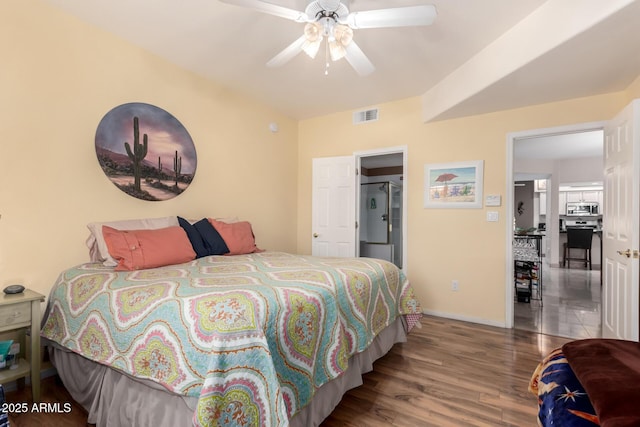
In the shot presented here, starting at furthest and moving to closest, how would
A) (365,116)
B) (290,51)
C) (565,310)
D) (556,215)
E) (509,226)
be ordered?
→ (556,215) < (365,116) < (565,310) < (509,226) < (290,51)

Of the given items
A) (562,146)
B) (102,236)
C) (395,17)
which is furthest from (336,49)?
(562,146)

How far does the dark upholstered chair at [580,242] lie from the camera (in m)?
6.84

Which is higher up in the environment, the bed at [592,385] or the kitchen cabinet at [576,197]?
the kitchen cabinet at [576,197]

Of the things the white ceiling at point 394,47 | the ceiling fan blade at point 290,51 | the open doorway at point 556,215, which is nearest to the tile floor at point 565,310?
the open doorway at point 556,215

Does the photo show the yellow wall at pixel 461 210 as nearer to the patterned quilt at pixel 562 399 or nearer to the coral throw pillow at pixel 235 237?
the coral throw pillow at pixel 235 237

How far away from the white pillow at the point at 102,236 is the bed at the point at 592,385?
2580 mm

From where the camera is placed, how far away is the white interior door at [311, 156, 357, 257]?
4254 millimetres

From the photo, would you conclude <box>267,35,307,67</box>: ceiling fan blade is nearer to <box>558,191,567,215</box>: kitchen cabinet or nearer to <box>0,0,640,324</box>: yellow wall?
<box>0,0,640,324</box>: yellow wall

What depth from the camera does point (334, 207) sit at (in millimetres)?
4379

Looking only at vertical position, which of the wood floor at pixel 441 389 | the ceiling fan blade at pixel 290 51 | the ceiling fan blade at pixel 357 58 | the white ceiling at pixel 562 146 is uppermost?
the white ceiling at pixel 562 146

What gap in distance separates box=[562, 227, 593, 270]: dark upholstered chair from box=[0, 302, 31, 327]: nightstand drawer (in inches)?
361

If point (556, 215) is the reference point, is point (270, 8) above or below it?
above

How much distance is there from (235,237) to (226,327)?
1888 millimetres

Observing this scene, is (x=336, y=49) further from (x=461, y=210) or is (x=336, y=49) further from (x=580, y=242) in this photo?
(x=580, y=242)
